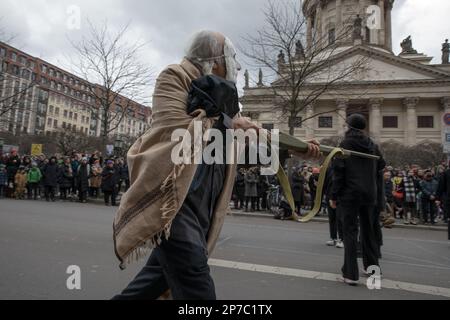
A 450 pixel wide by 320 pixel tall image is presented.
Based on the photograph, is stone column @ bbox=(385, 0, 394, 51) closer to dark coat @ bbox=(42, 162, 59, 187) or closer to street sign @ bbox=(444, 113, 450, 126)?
street sign @ bbox=(444, 113, 450, 126)

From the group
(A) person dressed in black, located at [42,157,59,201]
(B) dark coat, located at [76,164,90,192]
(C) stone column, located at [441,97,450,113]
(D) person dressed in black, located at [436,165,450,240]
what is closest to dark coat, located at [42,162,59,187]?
(A) person dressed in black, located at [42,157,59,201]

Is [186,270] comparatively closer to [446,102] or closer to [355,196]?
[355,196]

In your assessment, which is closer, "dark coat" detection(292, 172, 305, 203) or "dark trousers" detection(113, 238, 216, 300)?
"dark trousers" detection(113, 238, 216, 300)

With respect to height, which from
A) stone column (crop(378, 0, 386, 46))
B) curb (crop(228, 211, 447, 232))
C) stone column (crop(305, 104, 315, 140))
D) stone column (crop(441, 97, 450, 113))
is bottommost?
curb (crop(228, 211, 447, 232))

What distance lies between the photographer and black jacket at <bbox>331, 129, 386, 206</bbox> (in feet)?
15.1

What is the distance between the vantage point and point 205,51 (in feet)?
7.25

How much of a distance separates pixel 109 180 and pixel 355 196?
1193 cm

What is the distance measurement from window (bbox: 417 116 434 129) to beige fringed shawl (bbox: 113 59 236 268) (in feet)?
193

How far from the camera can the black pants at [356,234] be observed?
448cm

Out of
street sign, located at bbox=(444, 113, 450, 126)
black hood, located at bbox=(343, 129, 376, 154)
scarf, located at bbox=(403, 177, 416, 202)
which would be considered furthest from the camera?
scarf, located at bbox=(403, 177, 416, 202)

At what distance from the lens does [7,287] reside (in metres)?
3.80

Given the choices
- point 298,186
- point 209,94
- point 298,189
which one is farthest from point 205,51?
point 298,186

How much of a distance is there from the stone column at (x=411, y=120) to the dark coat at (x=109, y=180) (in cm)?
4778

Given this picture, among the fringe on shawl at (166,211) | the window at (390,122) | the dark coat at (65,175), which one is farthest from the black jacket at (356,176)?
the window at (390,122)
